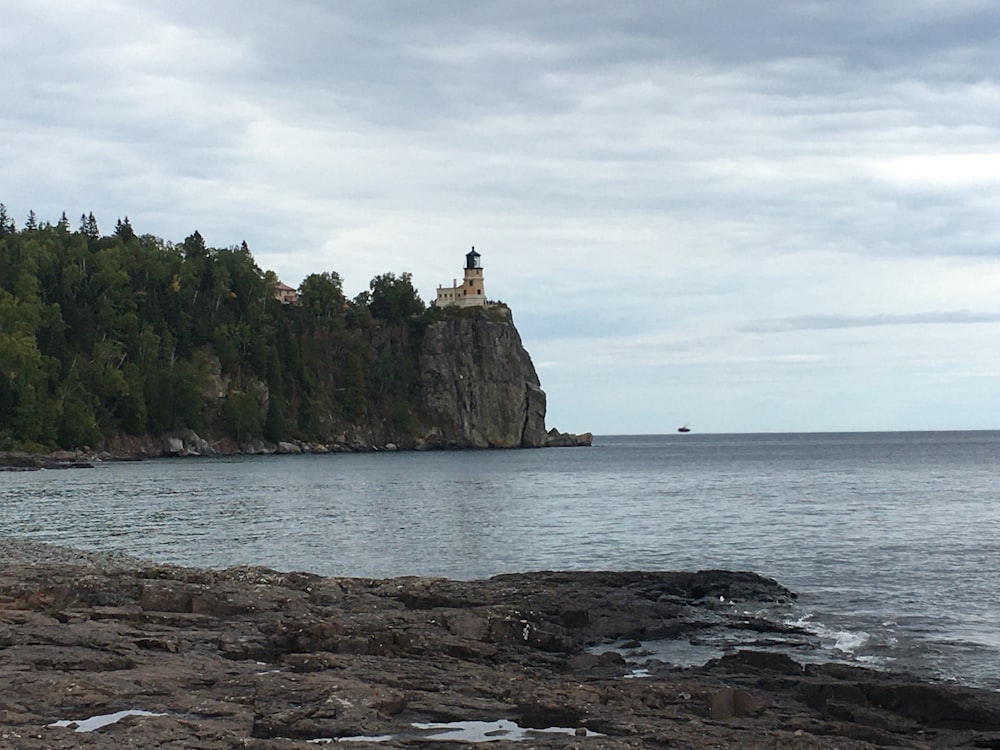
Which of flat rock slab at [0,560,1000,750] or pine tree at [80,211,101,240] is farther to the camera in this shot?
pine tree at [80,211,101,240]

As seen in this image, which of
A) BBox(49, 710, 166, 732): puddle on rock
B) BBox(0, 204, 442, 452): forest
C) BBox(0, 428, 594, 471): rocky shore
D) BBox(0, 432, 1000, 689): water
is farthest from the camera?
BBox(0, 204, 442, 452): forest

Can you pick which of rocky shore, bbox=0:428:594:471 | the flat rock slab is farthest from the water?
rocky shore, bbox=0:428:594:471

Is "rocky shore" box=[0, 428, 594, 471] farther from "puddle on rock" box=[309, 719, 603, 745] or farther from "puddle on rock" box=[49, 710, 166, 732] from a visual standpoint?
"puddle on rock" box=[309, 719, 603, 745]

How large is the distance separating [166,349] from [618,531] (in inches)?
4455

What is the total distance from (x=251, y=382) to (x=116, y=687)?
15321 centimetres

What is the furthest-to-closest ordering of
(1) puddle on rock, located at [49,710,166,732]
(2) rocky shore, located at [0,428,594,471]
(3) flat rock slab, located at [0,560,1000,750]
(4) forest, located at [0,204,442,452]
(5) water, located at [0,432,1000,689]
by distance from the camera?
(4) forest, located at [0,204,442,452]
(2) rocky shore, located at [0,428,594,471]
(5) water, located at [0,432,1000,689]
(3) flat rock slab, located at [0,560,1000,750]
(1) puddle on rock, located at [49,710,166,732]

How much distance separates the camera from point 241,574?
30.4 meters

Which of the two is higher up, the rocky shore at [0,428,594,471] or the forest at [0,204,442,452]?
the forest at [0,204,442,452]

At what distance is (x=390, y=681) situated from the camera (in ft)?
60.5

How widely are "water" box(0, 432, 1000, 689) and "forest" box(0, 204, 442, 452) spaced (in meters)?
34.6

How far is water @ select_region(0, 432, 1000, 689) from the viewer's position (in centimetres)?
3047

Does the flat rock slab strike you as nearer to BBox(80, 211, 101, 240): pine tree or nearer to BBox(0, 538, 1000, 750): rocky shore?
BBox(0, 538, 1000, 750): rocky shore

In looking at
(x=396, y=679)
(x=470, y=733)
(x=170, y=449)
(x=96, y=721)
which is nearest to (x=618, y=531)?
(x=396, y=679)

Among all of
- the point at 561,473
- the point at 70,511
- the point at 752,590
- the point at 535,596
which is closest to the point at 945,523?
the point at 752,590
